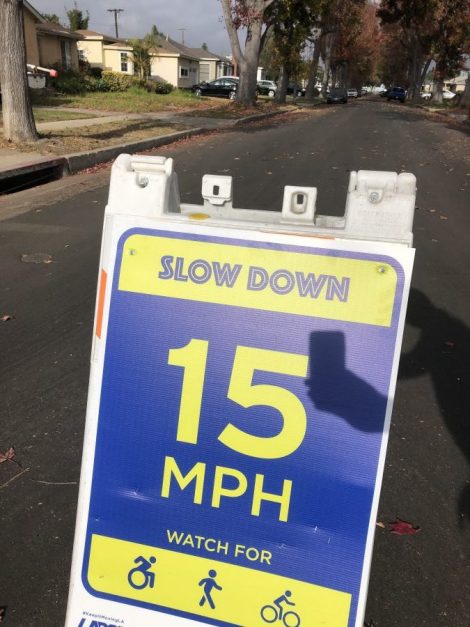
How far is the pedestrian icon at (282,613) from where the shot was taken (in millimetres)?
1584

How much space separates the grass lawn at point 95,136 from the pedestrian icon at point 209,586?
1100cm

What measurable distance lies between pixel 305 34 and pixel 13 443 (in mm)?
34995

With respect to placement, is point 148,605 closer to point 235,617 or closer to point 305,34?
point 235,617

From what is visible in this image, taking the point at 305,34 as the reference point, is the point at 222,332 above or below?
below

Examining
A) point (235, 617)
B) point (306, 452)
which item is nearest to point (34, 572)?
point (235, 617)

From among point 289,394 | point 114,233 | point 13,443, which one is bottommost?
point 13,443

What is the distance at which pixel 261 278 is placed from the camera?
5.28 feet

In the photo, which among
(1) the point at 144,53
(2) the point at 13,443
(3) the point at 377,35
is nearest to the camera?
(2) the point at 13,443

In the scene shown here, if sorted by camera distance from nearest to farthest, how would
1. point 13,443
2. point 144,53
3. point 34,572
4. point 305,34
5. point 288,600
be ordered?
point 288,600 < point 34,572 < point 13,443 < point 305,34 < point 144,53

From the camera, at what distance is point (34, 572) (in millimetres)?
2240

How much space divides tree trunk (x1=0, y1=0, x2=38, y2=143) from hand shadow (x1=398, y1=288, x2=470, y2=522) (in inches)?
393

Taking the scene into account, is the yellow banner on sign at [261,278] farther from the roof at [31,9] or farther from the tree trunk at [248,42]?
the roof at [31,9]

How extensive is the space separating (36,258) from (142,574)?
485cm

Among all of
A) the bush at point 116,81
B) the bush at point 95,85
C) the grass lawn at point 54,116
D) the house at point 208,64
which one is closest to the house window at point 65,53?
the bush at point 116,81
